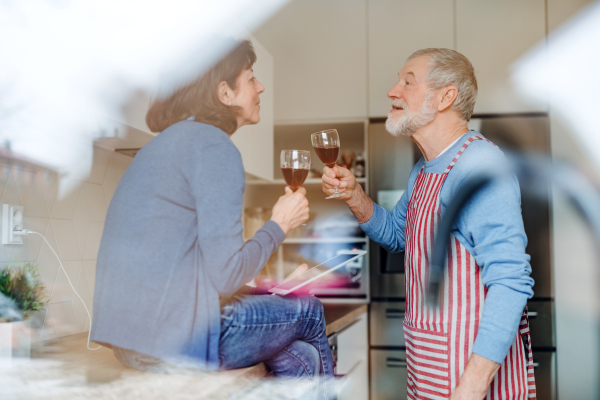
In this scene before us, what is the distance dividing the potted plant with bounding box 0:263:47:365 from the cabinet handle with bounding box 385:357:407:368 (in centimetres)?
145

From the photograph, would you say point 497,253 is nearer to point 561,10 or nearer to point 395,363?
point 395,363

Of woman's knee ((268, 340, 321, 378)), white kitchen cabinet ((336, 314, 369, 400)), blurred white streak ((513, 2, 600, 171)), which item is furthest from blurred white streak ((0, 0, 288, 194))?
blurred white streak ((513, 2, 600, 171))

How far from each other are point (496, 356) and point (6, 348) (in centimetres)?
85

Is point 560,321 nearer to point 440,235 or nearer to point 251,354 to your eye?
point 251,354

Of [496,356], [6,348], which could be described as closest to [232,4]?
[6,348]

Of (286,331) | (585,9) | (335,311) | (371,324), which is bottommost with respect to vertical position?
(371,324)

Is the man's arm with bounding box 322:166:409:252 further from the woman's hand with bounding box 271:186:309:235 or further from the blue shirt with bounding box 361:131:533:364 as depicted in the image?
the woman's hand with bounding box 271:186:309:235

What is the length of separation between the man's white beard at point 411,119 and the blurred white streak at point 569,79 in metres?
1.23

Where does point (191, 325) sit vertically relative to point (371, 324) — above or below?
above

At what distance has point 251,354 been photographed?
762 millimetres

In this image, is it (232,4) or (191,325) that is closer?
(191,325)

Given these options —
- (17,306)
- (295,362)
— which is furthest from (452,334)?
(17,306)

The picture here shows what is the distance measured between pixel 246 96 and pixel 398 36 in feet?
5.12

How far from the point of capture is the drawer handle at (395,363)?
2.05 meters
